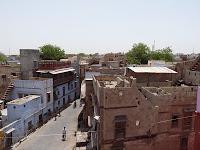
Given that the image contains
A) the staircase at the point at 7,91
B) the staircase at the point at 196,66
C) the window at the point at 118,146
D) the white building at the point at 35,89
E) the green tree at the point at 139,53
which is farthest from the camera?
the green tree at the point at 139,53

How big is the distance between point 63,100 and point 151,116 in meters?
26.1

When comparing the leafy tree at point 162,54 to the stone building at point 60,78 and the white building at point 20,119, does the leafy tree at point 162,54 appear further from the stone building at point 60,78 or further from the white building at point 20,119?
the white building at point 20,119

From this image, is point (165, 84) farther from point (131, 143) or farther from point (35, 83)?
point (35, 83)

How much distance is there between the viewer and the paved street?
28250mm

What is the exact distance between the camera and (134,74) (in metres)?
30.6

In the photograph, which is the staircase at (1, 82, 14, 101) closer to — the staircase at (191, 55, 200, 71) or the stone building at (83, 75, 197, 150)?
the stone building at (83, 75, 197, 150)

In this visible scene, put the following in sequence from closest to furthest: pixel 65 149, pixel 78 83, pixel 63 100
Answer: pixel 65 149 → pixel 63 100 → pixel 78 83

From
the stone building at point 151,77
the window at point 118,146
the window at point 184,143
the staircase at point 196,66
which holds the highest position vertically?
the staircase at point 196,66

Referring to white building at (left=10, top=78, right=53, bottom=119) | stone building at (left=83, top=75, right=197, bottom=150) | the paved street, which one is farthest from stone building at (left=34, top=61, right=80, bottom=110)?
stone building at (left=83, top=75, right=197, bottom=150)

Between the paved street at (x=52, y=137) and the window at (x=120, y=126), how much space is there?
286 inches

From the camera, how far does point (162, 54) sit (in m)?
78.7

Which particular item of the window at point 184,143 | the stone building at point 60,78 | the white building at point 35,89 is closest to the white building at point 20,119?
the white building at point 35,89

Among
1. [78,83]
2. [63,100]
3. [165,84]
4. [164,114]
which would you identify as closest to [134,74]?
[165,84]

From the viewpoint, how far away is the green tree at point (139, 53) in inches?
2950
